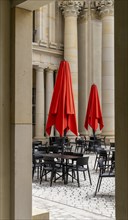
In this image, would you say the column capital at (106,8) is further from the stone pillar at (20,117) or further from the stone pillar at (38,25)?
the stone pillar at (20,117)

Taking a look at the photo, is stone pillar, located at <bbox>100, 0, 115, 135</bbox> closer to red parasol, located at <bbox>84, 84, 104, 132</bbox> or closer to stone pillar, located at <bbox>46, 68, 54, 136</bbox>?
stone pillar, located at <bbox>46, 68, 54, 136</bbox>

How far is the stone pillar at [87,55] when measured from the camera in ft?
74.4

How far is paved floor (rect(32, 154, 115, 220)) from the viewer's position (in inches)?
243

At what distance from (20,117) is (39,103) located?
16.8 m

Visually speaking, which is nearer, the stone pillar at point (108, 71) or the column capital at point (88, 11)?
the stone pillar at point (108, 71)

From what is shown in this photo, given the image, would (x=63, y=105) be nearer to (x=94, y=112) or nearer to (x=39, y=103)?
(x=94, y=112)

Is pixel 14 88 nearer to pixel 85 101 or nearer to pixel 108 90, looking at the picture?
pixel 108 90

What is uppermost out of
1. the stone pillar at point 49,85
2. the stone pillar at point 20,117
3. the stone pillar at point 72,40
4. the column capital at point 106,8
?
the column capital at point 106,8

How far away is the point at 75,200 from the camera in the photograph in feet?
24.4
